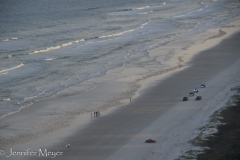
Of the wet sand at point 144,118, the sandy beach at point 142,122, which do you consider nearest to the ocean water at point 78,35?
the sandy beach at point 142,122

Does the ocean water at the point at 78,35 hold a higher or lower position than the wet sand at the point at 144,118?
higher

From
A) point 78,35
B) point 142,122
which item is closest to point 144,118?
point 142,122

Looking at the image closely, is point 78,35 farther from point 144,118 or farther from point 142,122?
point 142,122

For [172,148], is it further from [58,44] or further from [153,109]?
[58,44]

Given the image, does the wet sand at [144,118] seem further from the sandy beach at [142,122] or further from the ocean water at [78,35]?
the ocean water at [78,35]

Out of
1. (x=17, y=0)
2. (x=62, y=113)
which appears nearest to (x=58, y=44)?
(x=62, y=113)

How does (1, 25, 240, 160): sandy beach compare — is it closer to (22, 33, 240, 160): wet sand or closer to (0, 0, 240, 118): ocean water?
(22, 33, 240, 160): wet sand
